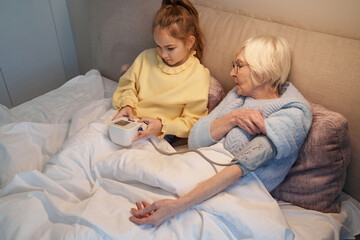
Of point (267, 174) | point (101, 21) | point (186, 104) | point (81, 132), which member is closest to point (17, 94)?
point (101, 21)

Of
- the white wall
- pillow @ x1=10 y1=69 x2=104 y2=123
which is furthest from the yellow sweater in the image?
the white wall

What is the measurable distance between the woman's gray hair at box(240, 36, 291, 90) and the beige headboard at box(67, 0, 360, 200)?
82 millimetres

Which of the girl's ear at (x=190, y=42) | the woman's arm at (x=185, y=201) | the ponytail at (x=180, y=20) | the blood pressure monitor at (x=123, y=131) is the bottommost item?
the woman's arm at (x=185, y=201)

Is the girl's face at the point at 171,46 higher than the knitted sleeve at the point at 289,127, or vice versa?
the girl's face at the point at 171,46

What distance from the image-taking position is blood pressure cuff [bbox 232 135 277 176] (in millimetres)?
847

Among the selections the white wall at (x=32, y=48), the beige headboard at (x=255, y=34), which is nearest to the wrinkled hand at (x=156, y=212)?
the beige headboard at (x=255, y=34)

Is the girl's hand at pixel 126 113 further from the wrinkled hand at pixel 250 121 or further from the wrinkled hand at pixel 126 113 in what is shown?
the wrinkled hand at pixel 250 121

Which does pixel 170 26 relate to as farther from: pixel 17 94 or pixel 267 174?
pixel 17 94

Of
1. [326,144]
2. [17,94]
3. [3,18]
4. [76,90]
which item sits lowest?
[17,94]

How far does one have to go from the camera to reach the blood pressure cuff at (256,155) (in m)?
0.85

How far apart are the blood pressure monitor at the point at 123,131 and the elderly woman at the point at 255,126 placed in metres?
0.23

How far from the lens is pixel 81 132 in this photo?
1092mm

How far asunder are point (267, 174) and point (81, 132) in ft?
2.35

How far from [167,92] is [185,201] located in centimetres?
56
